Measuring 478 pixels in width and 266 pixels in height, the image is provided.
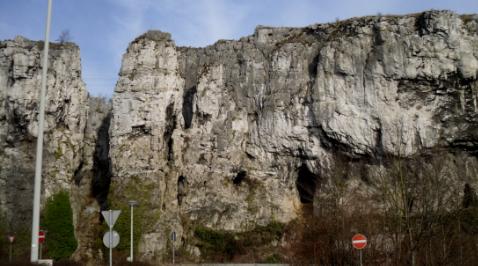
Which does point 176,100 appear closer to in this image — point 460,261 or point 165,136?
point 165,136

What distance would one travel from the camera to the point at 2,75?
3139 centimetres

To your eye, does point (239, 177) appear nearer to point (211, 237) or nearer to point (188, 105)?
point (211, 237)

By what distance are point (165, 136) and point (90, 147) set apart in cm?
680

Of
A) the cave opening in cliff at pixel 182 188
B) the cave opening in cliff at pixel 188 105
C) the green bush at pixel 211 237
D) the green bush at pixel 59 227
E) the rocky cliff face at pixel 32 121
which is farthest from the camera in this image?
the cave opening in cliff at pixel 188 105

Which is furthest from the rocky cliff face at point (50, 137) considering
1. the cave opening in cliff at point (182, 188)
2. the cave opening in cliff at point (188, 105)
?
the cave opening in cliff at point (188, 105)

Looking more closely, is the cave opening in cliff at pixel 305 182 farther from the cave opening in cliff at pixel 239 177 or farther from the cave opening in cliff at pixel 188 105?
the cave opening in cliff at pixel 188 105

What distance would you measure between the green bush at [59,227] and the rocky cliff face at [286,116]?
Answer: 388 centimetres

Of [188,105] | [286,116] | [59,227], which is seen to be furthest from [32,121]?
[286,116]

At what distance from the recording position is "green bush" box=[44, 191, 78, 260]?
93.6 ft

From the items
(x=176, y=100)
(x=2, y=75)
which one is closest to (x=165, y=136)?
(x=176, y=100)

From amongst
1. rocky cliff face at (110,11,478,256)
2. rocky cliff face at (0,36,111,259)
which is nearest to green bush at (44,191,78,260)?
rocky cliff face at (0,36,111,259)

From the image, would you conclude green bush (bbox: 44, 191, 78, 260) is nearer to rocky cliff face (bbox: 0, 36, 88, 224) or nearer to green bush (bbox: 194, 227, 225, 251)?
rocky cliff face (bbox: 0, 36, 88, 224)

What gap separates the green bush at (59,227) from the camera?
93.6ft

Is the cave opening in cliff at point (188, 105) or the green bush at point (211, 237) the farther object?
the cave opening in cliff at point (188, 105)
